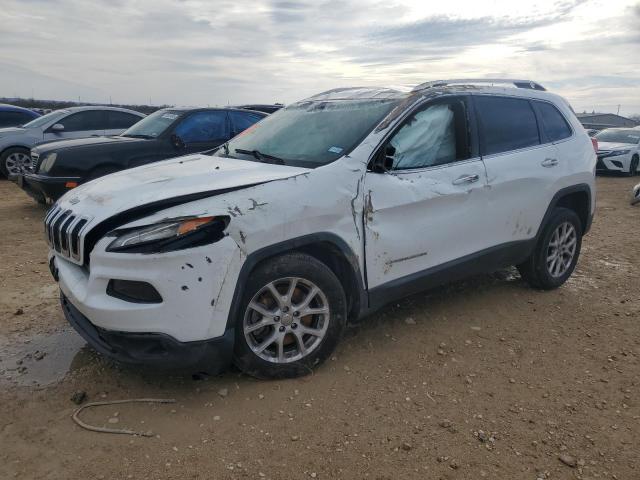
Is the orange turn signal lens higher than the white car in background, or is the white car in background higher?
the orange turn signal lens

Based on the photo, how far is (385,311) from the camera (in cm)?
436

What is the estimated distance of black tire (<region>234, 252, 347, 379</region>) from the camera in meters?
2.98

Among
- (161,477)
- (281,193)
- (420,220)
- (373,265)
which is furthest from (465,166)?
(161,477)

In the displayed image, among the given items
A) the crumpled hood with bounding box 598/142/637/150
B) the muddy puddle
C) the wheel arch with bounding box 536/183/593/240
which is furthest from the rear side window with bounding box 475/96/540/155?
the crumpled hood with bounding box 598/142/637/150

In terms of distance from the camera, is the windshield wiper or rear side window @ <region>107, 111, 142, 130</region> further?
rear side window @ <region>107, 111, 142, 130</region>

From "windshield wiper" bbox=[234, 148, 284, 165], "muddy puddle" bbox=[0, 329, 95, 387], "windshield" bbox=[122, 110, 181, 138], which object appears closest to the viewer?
"muddy puddle" bbox=[0, 329, 95, 387]

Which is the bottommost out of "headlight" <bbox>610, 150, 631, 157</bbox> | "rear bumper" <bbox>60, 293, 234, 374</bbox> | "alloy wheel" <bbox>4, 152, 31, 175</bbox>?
"headlight" <bbox>610, 150, 631, 157</bbox>

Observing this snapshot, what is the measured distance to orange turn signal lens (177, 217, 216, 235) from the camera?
2752mm

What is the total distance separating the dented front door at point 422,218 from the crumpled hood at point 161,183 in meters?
0.58

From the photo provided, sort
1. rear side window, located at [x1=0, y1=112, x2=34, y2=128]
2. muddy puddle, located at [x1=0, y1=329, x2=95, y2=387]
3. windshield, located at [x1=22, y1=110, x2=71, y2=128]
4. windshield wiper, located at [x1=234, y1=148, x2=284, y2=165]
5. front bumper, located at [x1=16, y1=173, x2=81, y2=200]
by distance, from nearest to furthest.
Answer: muddy puddle, located at [x1=0, y1=329, x2=95, y2=387] < windshield wiper, located at [x1=234, y1=148, x2=284, y2=165] < front bumper, located at [x1=16, y1=173, x2=81, y2=200] < windshield, located at [x1=22, y1=110, x2=71, y2=128] < rear side window, located at [x1=0, y1=112, x2=34, y2=128]

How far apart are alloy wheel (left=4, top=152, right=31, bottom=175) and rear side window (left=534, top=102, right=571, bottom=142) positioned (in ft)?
32.1

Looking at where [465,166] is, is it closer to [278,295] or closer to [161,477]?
[278,295]

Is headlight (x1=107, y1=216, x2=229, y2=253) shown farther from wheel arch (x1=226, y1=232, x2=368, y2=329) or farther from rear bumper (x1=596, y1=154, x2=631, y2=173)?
rear bumper (x1=596, y1=154, x2=631, y2=173)

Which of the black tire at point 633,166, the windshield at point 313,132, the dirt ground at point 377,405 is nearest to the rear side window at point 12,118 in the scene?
the dirt ground at point 377,405
